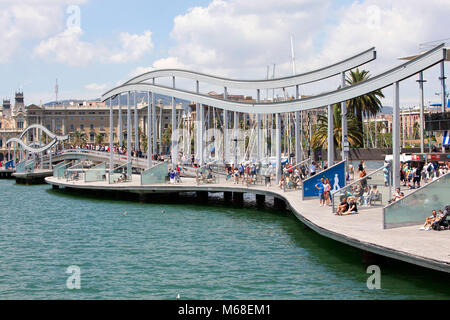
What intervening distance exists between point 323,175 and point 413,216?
9.32m

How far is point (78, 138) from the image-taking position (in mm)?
168125

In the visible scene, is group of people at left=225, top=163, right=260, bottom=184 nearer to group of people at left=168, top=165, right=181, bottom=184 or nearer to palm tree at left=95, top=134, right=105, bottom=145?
group of people at left=168, top=165, right=181, bottom=184

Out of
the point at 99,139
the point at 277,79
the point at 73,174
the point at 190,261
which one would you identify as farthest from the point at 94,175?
the point at 99,139

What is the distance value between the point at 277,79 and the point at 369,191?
1689 centimetres

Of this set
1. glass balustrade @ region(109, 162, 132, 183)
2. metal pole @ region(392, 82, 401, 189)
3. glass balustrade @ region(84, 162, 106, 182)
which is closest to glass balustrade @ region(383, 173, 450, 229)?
metal pole @ region(392, 82, 401, 189)

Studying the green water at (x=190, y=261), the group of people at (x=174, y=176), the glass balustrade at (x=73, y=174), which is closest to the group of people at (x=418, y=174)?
the green water at (x=190, y=261)

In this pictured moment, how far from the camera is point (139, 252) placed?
24.7 metres

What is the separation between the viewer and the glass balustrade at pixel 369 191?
26.0 m

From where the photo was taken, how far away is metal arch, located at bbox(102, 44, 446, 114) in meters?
25.3

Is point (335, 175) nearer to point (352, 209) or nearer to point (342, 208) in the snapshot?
point (352, 209)

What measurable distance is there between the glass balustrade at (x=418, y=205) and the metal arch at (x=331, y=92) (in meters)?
5.48

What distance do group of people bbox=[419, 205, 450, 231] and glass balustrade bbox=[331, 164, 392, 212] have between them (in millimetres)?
4295

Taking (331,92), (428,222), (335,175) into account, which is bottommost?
(428,222)
